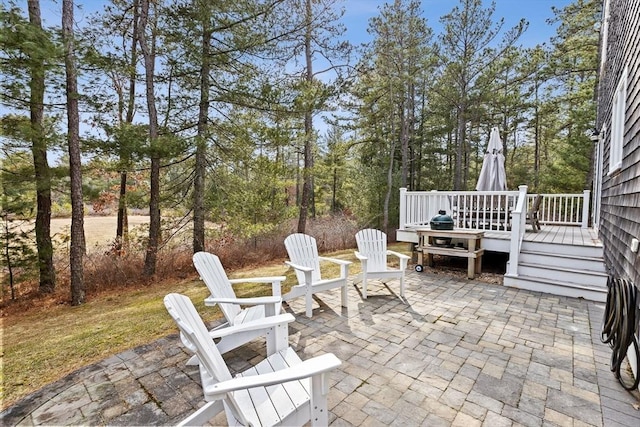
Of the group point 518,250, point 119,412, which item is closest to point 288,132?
point 518,250

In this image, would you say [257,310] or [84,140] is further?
[84,140]

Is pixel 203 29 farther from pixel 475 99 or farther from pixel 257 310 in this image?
pixel 475 99

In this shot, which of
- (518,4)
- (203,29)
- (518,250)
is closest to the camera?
(518,250)

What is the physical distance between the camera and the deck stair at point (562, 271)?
14.6 feet

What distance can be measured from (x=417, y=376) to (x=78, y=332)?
12.5 ft

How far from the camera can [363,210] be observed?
1202 centimetres

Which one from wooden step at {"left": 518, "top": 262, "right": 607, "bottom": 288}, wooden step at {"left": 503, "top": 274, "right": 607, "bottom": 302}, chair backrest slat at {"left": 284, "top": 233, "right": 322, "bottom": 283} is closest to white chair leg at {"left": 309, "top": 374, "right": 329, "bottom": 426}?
chair backrest slat at {"left": 284, "top": 233, "right": 322, "bottom": 283}

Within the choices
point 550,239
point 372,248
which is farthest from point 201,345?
point 550,239

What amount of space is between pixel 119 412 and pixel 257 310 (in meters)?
1.29

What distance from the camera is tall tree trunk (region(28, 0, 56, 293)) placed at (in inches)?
174

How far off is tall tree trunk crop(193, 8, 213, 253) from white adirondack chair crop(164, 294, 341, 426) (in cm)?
500

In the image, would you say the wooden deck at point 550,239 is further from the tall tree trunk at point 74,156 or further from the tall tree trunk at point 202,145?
the tall tree trunk at point 74,156

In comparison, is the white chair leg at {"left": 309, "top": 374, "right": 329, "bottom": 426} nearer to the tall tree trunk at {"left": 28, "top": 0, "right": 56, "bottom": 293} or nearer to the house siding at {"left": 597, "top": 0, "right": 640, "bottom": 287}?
the house siding at {"left": 597, "top": 0, "right": 640, "bottom": 287}

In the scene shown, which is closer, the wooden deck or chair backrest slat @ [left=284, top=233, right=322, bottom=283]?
chair backrest slat @ [left=284, top=233, right=322, bottom=283]
